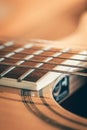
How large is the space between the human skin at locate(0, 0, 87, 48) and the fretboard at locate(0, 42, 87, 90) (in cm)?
18

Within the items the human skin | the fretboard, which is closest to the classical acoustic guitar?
the fretboard

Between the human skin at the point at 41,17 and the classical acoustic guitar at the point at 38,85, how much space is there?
0.14 m

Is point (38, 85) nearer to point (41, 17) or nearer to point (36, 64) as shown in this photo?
point (36, 64)

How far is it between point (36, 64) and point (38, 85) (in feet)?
0.40

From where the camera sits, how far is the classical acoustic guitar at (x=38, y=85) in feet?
1.66

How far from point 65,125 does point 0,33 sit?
0.66 m

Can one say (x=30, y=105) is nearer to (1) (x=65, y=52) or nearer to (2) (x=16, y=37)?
(1) (x=65, y=52)

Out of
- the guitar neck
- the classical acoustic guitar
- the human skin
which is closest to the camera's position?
the classical acoustic guitar

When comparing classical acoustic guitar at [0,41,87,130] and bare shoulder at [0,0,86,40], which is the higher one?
bare shoulder at [0,0,86,40]

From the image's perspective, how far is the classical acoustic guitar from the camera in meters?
0.51

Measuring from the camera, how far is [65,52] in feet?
2.75

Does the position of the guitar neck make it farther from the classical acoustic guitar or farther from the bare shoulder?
the bare shoulder

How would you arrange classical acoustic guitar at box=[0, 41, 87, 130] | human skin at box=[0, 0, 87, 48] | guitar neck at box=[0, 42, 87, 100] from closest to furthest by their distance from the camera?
classical acoustic guitar at box=[0, 41, 87, 130] → guitar neck at box=[0, 42, 87, 100] → human skin at box=[0, 0, 87, 48]

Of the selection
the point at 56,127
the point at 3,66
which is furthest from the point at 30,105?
the point at 3,66
